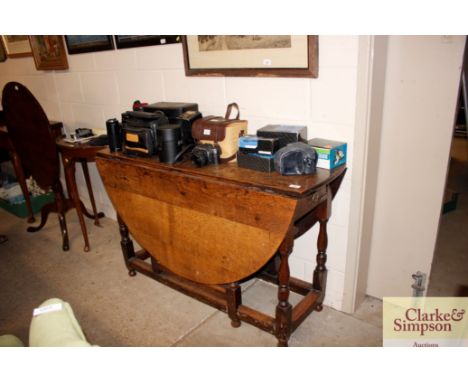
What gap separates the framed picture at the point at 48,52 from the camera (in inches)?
117

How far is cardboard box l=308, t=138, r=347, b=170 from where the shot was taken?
1613 millimetres

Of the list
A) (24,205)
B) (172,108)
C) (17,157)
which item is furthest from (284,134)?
(24,205)

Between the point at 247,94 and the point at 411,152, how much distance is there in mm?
889

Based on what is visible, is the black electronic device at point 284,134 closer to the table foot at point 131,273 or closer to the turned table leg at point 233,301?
the turned table leg at point 233,301

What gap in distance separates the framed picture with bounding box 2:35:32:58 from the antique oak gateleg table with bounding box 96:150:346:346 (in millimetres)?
1897

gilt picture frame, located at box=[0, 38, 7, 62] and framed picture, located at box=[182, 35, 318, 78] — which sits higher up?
gilt picture frame, located at box=[0, 38, 7, 62]

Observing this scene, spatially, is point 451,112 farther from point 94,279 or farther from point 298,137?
point 94,279

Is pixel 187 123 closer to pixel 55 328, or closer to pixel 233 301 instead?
pixel 233 301

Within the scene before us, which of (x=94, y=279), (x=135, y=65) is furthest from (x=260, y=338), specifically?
(x=135, y=65)

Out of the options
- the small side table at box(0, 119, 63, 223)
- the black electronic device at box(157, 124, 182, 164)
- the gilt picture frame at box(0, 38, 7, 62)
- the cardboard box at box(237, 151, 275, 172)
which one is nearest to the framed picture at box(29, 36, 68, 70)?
the small side table at box(0, 119, 63, 223)

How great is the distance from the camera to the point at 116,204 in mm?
2203

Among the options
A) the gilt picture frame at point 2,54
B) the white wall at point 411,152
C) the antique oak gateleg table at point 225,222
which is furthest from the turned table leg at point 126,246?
the gilt picture frame at point 2,54

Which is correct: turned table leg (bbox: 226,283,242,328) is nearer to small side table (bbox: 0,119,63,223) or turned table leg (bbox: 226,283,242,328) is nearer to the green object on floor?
small side table (bbox: 0,119,63,223)

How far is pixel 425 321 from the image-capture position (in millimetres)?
Result: 1815
